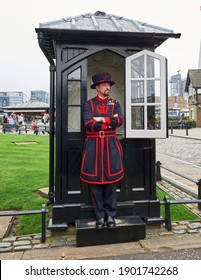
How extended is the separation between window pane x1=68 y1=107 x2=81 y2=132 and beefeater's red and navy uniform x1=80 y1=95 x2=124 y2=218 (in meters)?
0.37

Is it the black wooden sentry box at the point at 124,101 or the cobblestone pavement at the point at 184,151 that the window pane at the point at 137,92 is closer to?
the black wooden sentry box at the point at 124,101

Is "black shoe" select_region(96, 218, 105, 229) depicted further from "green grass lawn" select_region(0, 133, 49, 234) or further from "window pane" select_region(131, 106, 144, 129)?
"window pane" select_region(131, 106, 144, 129)

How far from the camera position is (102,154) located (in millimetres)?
3352

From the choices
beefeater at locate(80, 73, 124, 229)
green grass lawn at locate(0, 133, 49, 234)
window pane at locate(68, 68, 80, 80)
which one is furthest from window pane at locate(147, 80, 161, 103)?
green grass lawn at locate(0, 133, 49, 234)

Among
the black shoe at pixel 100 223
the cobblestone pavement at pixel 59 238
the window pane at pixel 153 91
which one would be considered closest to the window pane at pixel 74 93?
the window pane at pixel 153 91

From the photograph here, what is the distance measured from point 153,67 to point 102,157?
1503 mm

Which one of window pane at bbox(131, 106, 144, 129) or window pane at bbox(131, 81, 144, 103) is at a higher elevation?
window pane at bbox(131, 81, 144, 103)

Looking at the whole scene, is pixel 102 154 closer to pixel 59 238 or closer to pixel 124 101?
pixel 124 101

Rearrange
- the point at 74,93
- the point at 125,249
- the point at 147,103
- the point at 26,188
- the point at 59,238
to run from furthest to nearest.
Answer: the point at 26,188 → the point at 74,93 → the point at 147,103 → the point at 59,238 → the point at 125,249

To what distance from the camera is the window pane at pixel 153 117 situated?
12.1 ft

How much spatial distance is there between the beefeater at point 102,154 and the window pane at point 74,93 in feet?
1.37

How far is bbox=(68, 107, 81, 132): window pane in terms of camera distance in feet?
12.4

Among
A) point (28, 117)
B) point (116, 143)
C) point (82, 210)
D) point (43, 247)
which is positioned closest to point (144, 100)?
point (116, 143)

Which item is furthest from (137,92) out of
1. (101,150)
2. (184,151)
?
(184,151)
